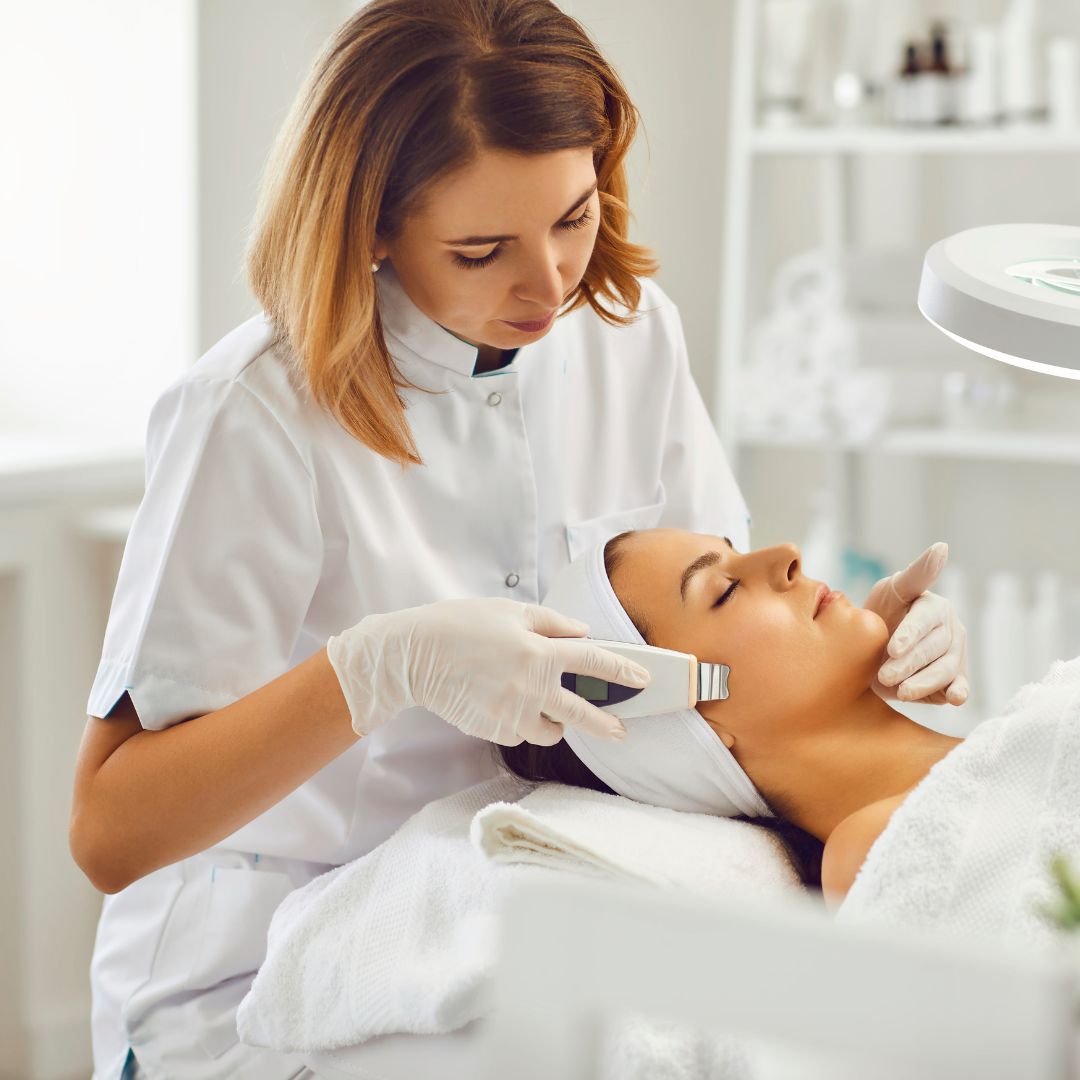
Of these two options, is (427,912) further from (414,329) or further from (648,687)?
(414,329)

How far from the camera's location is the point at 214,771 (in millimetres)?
1118

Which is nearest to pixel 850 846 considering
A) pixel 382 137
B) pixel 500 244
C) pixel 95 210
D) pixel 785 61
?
pixel 500 244

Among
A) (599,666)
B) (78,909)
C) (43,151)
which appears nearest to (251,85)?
(43,151)

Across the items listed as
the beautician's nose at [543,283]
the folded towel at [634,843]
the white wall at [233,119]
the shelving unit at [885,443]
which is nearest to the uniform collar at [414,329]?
the beautician's nose at [543,283]

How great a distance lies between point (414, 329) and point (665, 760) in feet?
1.67

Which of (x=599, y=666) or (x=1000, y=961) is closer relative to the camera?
(x=1000, y=961)

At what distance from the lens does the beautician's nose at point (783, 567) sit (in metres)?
1.31

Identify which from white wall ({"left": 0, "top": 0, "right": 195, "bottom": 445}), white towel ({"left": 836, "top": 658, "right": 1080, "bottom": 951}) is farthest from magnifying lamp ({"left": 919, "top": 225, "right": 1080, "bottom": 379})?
white wall ({"left": 0, "top": 0, "right": 195, "bottom": 445})

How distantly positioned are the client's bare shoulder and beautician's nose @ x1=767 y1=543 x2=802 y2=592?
277 millimetres

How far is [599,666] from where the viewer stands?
1146 millimetres

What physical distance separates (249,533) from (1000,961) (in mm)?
902

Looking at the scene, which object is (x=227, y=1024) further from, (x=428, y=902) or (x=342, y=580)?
(x=342, y=580)

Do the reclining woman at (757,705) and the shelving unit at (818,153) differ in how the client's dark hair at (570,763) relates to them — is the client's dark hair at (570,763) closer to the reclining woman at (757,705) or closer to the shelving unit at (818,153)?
the reclining woman at (757,705)

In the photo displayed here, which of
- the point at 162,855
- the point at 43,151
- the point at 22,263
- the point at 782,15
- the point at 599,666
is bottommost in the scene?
the point at 162,855
